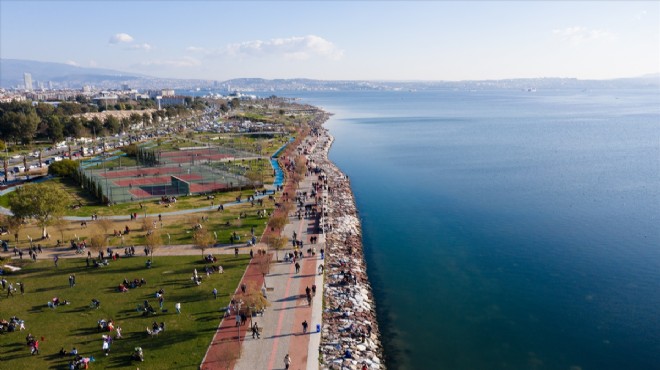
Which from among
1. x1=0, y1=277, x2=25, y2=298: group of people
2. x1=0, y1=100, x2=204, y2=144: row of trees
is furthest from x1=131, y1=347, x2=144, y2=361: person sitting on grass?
x1=0, y1=100, x2=204, y2=144: row of trees

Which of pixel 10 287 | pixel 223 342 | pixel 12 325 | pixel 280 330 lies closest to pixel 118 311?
pixel 12 325

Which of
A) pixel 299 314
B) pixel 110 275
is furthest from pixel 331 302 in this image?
pixel 110 275

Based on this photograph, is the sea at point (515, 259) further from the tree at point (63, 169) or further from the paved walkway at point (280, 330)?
the tree at point (63, 169)

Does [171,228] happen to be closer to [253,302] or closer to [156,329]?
[156,329]

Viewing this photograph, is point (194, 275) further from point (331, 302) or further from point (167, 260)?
point (331, 302)

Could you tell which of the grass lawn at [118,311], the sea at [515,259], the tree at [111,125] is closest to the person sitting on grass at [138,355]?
the grass lawn at [118,311]
